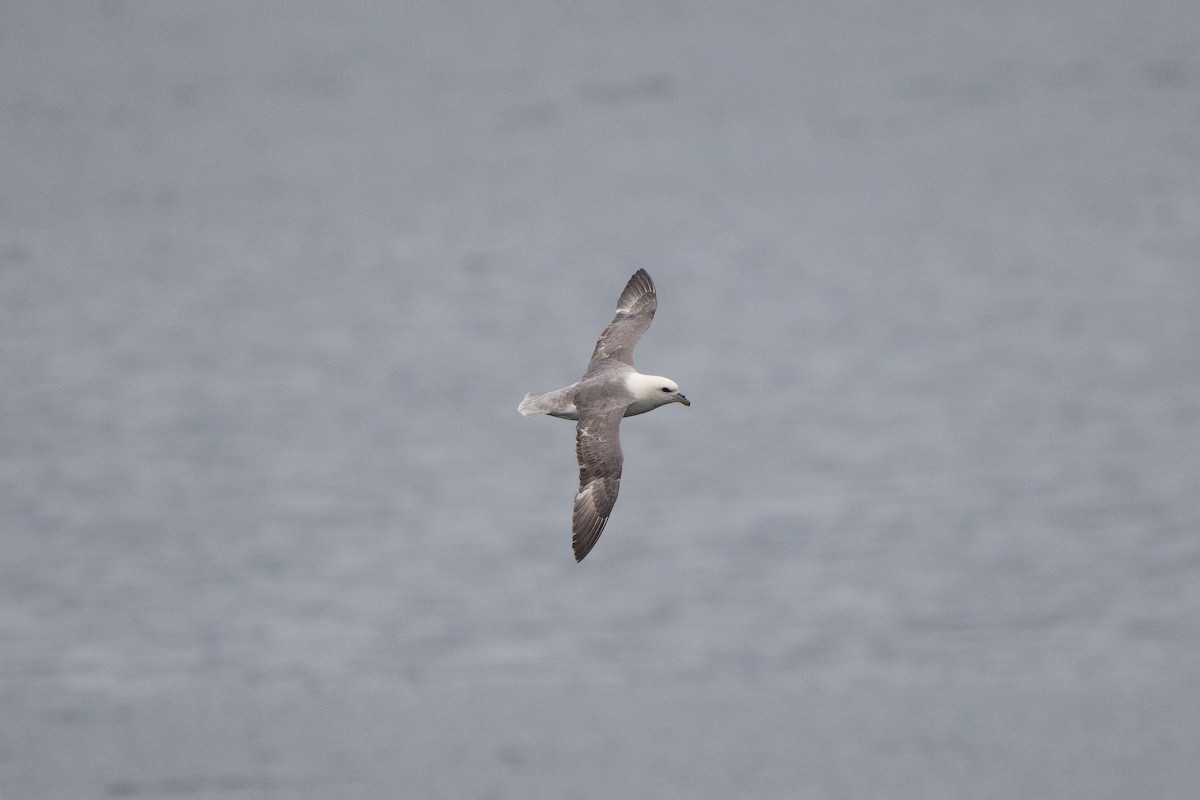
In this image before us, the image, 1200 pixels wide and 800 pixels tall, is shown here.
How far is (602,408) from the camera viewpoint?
15.8 m

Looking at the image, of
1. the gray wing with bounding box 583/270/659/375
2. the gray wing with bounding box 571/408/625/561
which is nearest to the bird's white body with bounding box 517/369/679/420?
the gray wing with bounding box 571/408/625/561

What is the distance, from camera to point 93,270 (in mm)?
67188

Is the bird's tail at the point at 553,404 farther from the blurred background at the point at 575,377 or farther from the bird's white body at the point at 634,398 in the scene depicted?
the blurred background at the point at 575,377

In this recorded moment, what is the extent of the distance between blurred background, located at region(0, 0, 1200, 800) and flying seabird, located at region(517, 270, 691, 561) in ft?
78.7

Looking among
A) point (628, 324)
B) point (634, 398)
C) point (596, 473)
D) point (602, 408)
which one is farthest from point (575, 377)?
point (596, 473)

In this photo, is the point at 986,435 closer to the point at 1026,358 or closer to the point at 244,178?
the point at 1026,358

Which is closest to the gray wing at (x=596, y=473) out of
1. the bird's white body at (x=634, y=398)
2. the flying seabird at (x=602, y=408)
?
the flying seabird at (x=602, y=408)

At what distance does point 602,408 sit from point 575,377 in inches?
1988

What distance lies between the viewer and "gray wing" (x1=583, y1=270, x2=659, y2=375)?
17.3 m

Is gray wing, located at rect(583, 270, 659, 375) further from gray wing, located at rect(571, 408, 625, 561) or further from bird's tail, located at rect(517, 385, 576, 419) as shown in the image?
gray wing, located at rect(571, 408, 625, 561)

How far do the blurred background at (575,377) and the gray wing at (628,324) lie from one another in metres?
23.3

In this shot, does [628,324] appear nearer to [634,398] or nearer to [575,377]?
[634,398]

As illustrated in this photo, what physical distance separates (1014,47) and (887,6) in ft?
26.4

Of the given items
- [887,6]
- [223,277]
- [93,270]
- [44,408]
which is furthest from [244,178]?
[887,6]
